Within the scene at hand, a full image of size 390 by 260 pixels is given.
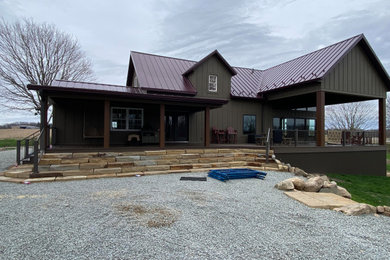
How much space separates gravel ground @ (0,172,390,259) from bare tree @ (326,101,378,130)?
3201cm

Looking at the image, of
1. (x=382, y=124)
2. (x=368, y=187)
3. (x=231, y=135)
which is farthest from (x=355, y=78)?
(x=231, y=135)

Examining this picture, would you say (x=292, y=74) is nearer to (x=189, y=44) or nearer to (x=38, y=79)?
(x=189, y=44)

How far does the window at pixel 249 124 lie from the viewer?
13.3 metres

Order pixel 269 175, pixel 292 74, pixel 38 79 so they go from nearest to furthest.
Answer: pixel 269 175 < pixel 292 74 < pixel 38 79

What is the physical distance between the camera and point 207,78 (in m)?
12.6

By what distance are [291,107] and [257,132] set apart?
119 inches

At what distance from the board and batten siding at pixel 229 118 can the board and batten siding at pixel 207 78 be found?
806 mm

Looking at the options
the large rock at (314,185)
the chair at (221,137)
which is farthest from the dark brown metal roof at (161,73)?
the large rock at (314,185)

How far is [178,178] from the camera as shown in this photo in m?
6.81

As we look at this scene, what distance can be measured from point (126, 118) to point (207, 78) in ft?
16.3

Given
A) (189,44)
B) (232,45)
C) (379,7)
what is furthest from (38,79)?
(379,7)

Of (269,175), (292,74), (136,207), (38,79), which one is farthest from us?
(38,79)

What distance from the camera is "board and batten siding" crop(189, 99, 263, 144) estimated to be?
12.2 metres

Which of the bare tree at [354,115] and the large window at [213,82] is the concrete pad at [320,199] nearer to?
the large window at [213,82]
